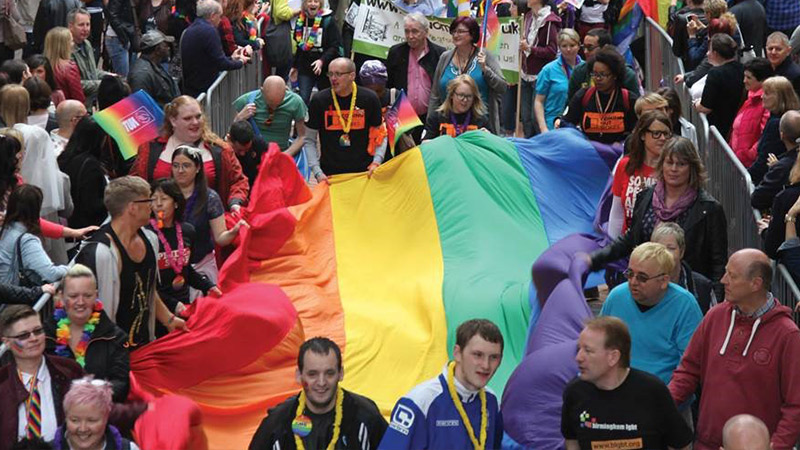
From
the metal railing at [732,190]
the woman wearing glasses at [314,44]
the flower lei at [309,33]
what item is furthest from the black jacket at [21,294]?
the flower lei at [309,33]

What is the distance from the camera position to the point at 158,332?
34.1 feet

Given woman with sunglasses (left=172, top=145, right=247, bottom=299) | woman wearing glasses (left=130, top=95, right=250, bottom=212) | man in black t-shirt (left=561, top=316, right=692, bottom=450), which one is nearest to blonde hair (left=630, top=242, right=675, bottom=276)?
man in black t-shirt (left=561, top=316, right=692, bottom=450)

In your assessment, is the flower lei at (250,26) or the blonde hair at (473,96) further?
the flower lei at (250,26)

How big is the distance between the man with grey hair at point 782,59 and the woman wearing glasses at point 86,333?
22.8 ft

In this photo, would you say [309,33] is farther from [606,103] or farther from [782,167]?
[782,167]

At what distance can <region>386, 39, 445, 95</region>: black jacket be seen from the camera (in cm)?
1570

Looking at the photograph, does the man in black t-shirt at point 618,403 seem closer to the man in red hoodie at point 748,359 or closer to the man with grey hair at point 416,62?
the man in red hoodie at point 748,359

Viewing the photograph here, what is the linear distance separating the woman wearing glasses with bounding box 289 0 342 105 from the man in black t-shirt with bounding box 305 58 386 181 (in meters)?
3.03

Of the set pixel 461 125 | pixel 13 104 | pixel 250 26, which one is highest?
pixel 13 104

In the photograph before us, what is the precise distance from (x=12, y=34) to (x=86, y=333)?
330 inches

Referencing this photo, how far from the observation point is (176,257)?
412 inches

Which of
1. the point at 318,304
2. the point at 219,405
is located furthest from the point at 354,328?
the point at 219,405

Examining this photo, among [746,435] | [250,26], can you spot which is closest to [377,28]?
[250,26]

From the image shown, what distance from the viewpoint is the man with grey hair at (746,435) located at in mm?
7008
